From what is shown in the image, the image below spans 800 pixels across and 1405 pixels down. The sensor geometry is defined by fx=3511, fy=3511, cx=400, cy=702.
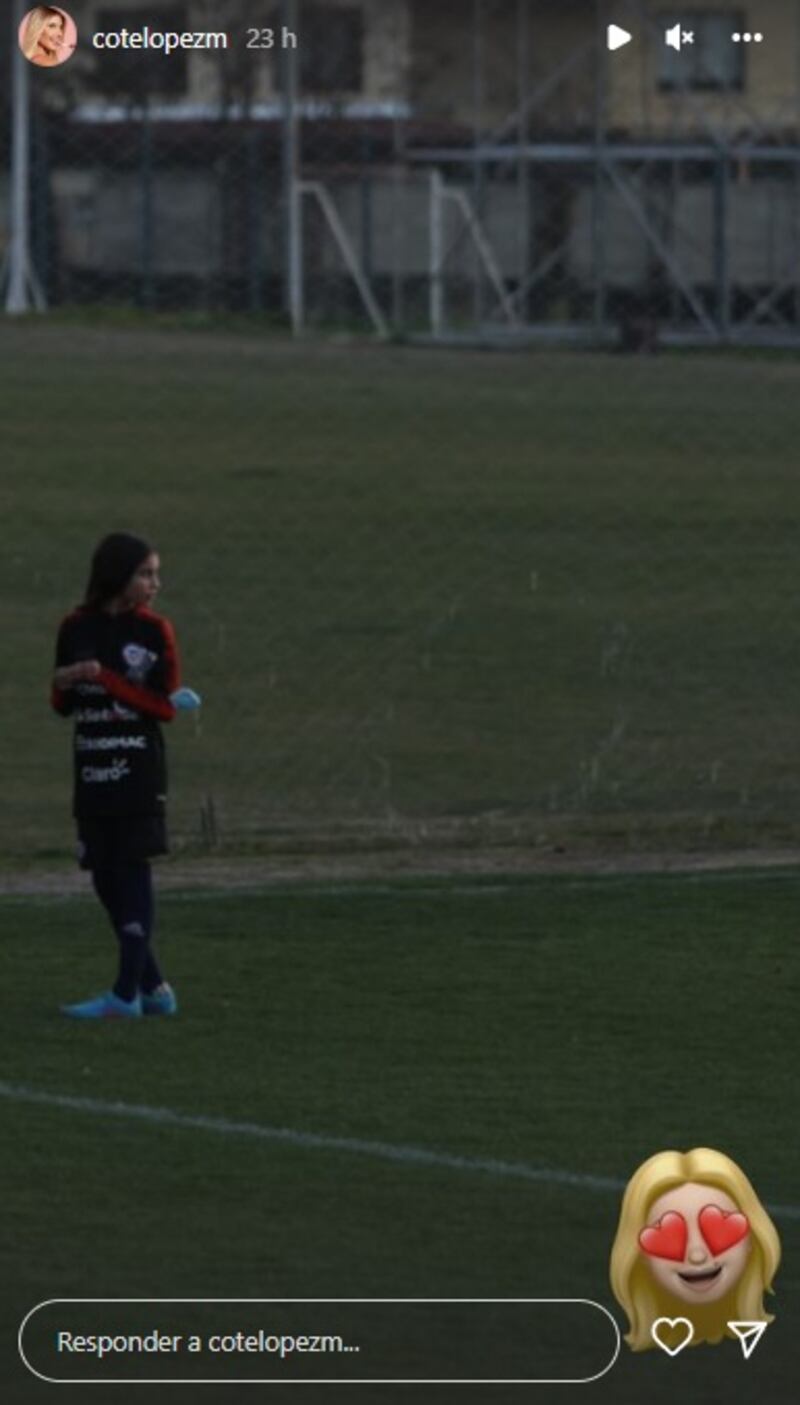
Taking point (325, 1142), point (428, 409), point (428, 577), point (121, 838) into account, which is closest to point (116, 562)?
point (121, 838)

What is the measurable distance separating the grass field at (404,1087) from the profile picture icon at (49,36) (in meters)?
2.74

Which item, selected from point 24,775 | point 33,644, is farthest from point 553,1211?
point 33,644

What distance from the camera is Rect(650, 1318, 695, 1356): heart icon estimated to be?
556 centimetres

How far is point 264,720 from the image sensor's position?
49.2ft

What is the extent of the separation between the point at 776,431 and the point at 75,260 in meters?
10.3

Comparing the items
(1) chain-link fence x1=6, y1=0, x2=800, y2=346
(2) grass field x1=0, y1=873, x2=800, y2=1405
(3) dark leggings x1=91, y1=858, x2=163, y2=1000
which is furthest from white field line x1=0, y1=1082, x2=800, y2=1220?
(1) chain-link fence x1=6, y1=0, x2=800, y2=346

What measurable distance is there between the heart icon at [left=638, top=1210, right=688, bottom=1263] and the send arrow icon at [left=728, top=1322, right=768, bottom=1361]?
227 millimetres

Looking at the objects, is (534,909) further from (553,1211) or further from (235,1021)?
(553,1211)

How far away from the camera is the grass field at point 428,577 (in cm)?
1340

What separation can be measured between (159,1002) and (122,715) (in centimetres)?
80

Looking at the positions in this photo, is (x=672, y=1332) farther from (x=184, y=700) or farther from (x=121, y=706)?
(x=121, y=706)

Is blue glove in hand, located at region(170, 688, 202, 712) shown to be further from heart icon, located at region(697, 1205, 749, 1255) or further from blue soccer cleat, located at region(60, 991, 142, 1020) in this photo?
heart icon, located at region(697, 1205, 749, 1255)

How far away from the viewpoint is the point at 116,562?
8.73 m

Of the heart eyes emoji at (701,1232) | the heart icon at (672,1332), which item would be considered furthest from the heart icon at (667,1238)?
the heart icon at (672,1332)
